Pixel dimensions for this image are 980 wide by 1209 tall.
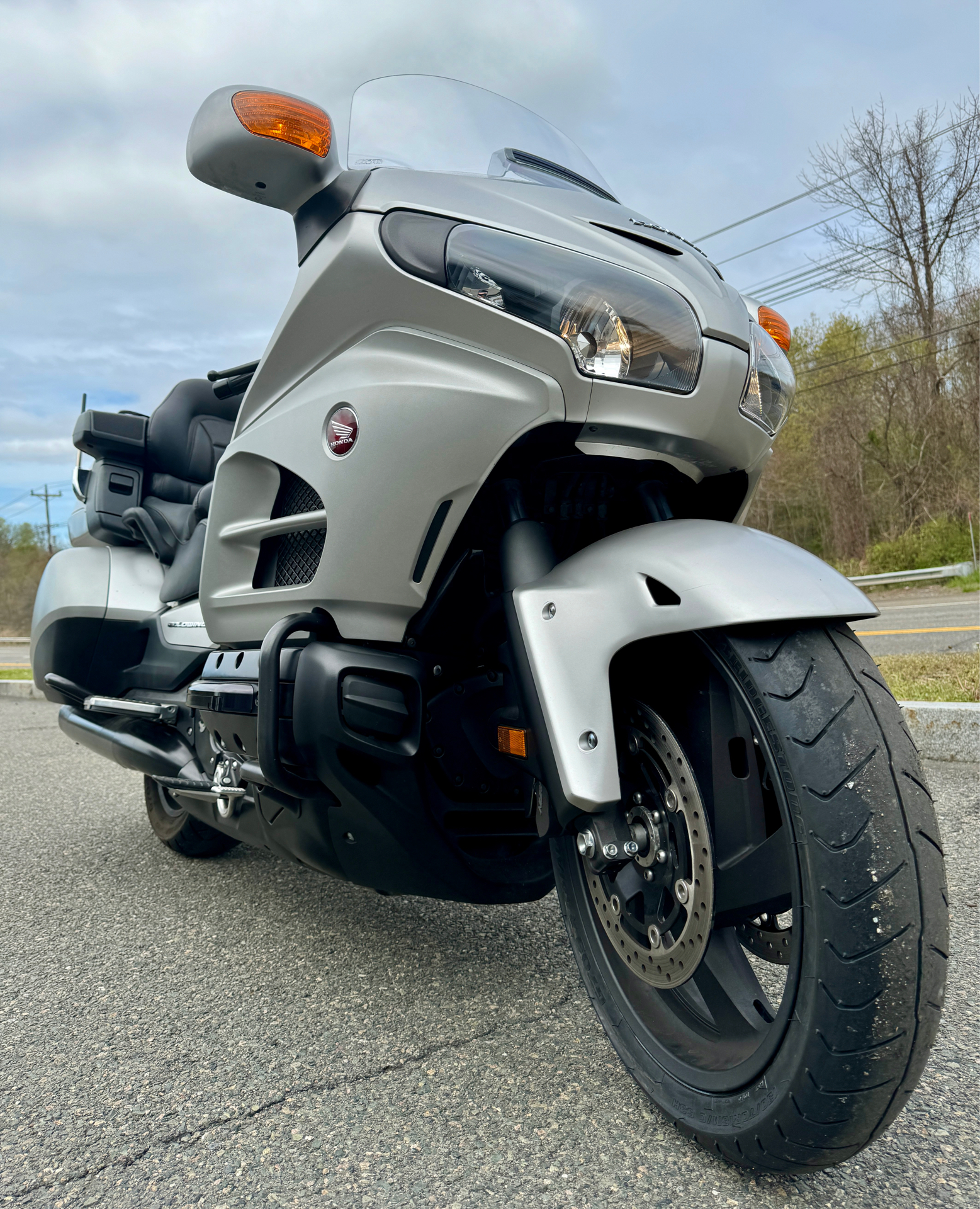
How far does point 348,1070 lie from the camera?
154 centimetres

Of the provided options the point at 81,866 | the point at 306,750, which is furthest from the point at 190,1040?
the point at 81,866

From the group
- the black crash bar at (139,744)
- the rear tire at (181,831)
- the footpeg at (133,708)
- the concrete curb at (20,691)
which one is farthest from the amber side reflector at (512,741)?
the concrete curb at (20,691)

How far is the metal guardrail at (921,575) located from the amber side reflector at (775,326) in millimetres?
14744

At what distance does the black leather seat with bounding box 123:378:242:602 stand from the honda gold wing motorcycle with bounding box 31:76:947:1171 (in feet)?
3.30

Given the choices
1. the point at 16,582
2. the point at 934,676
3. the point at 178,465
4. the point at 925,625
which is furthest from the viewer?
the point at 16,582

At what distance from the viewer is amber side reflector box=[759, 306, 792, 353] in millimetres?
1691

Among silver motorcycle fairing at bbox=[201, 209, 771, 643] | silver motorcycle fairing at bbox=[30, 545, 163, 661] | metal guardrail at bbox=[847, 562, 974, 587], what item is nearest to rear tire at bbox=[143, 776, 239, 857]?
silver motorcycle fairing at bbox=[30, 545, 163, 661]

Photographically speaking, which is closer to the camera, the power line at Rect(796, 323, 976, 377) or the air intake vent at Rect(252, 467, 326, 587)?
the air intake vent at Rect(252, 467, 326, 587)

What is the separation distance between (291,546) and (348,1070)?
0.97 m

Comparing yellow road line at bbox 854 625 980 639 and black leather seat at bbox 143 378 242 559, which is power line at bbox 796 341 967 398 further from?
black leather seat at bbox 143 378 242 559

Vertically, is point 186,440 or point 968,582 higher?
point 186,440

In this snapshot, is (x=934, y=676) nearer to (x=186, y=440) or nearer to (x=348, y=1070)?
(x=186, y=440)

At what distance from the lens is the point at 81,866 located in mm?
2963

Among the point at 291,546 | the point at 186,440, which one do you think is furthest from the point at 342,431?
the point at 186,440
